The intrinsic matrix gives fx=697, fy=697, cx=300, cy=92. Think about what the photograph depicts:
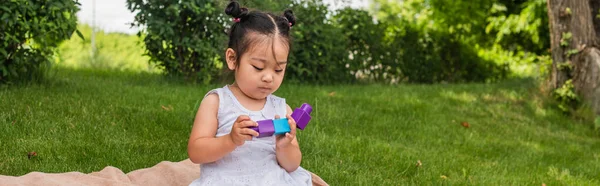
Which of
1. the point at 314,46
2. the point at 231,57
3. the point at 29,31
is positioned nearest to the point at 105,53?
the point at 314,46

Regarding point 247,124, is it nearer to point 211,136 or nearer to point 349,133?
point 211,136

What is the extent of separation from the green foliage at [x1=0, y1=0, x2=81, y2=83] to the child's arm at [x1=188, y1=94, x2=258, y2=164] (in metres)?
3.46

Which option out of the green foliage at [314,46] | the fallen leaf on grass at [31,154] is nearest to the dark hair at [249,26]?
the fallen leaf on grass at [31,154]

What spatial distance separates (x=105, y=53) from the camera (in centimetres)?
1105

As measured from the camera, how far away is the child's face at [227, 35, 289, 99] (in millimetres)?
2844

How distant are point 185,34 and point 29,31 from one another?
6.63ft

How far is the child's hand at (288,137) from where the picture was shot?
8.70 ft

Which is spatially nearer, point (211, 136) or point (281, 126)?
point (281, 126)

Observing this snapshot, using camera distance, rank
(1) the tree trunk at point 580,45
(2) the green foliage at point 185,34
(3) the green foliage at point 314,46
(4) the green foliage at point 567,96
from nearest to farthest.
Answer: (2) the green foliage at point 185,34 < (1) the tree trunk at point 580,45 < (4) the green foliage at point 567,96 < (3) the green foliage at point 314,46

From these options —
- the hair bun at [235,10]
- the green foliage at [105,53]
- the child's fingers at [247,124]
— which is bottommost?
the green foliage at [105,53]

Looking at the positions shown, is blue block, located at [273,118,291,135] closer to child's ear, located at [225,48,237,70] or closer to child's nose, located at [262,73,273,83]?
child's nose, located at [262,73,273,83]

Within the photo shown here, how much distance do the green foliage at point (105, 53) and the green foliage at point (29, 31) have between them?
3335mm

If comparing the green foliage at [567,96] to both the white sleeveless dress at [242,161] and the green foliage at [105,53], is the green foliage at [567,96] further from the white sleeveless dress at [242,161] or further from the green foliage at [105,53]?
the white sleeveless dress at [242,161]

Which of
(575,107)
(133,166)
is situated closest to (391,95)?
(575,107)
